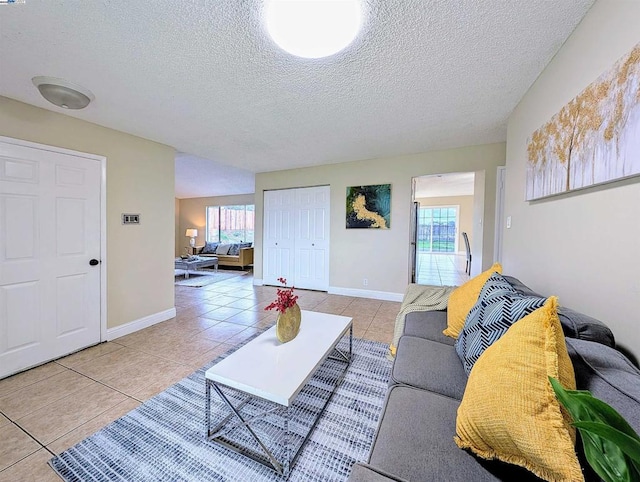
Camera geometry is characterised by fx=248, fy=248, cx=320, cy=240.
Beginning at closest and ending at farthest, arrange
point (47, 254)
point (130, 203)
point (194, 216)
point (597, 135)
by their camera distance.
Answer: point (597, 135)
point (47, 254)
point (130, 203)
point (194, 216)

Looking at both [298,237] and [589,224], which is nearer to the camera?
[589,224]

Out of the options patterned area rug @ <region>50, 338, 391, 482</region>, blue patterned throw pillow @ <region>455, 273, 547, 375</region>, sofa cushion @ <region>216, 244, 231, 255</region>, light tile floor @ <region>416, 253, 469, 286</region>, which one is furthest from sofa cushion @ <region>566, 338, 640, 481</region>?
sofa cushion @ <region>216, 244, 231, 255</region>

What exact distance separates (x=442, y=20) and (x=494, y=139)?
93.0 inches

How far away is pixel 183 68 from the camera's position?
1728mm

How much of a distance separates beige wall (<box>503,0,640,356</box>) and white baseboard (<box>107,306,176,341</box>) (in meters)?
3.88

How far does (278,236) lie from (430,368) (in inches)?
159

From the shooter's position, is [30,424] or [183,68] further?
[183,68]

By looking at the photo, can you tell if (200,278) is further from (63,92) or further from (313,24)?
(313,24)

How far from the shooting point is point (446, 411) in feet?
3.24

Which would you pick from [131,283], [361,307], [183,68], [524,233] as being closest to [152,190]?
[131,283]

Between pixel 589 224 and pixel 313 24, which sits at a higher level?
pixel 313 24

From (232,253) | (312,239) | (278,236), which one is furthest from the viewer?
(232,253)

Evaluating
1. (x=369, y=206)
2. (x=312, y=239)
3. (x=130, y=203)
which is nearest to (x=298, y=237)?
(x=312, y=239)

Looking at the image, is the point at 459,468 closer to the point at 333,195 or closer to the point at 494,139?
the point at 494,139
